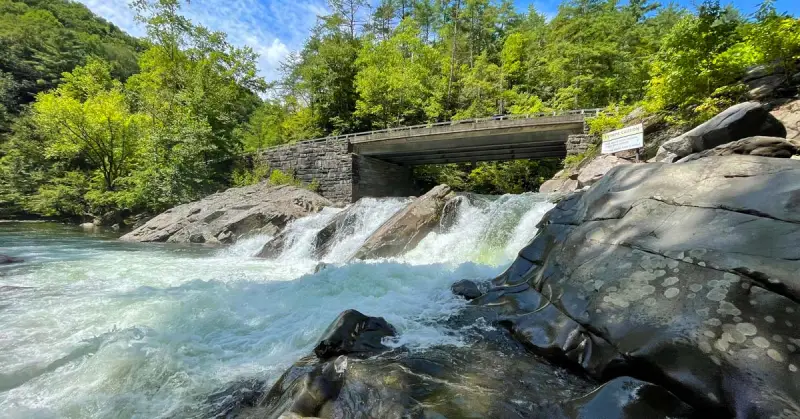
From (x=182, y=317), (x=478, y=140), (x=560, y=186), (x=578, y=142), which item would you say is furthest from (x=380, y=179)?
(x=182, y=317)

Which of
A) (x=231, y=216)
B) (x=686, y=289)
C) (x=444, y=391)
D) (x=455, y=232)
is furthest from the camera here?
(x=231, y=216)

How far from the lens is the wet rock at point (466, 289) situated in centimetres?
491

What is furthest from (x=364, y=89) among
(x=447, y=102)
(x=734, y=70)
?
(x=734, y=70)

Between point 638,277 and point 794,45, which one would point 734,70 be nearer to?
point 794,45

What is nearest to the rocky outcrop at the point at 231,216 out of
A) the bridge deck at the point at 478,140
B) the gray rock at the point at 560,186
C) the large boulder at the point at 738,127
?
the bridge deck at the point at 478,140

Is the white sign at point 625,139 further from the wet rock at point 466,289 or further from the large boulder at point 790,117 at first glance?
the wet rock at point 466,289

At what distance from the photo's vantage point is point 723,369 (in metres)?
2.02

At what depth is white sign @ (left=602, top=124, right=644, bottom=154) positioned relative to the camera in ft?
26.3

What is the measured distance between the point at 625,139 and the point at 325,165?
15.7m

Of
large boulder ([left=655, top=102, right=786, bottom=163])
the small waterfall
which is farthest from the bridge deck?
large boulder ([left=655, top=102, right=786, bottom=163])

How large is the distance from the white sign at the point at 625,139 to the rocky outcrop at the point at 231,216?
41.0 ft

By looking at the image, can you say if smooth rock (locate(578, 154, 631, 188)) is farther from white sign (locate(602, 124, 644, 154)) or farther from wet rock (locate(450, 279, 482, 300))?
wet rock (locate(450, 279, 482, 300))

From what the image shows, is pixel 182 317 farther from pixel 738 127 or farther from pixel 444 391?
pixel 738 127

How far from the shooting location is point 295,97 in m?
30.6
